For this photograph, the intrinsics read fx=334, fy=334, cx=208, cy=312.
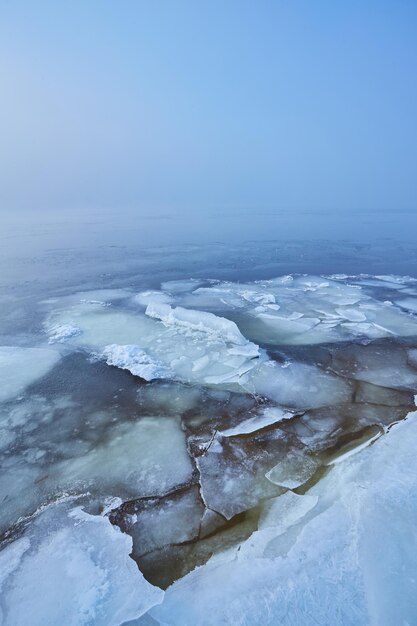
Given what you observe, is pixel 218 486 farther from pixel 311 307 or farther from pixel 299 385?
pixel 311 307

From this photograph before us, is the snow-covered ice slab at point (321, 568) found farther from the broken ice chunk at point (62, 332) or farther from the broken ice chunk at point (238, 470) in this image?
the broken ice chunk at point (62, 332)

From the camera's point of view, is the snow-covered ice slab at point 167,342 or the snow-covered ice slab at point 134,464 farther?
the snow-covered ice slab at point 167,342

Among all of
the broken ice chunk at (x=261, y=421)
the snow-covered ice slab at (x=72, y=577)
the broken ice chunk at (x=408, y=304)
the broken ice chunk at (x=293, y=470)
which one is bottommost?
the snow-covered ice slab at (x=72, y=577)

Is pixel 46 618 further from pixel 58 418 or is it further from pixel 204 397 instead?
pixel 204 397

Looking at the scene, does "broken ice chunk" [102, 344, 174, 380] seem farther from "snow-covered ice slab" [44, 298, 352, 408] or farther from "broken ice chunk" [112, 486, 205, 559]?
"broken ice chunk" [112, 486, 205, 559]

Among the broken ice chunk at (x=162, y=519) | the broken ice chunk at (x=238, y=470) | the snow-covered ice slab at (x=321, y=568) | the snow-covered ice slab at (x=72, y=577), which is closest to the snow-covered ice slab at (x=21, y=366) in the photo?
the snow-covered ice slab at (x=72, y=577)

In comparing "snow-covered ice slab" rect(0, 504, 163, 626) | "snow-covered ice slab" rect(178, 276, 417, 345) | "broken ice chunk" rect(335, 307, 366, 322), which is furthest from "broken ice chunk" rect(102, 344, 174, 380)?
"broken ice chunk" rect(335, 307, 366, 322)

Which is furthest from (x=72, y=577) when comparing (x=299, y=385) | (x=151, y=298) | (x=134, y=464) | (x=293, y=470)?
(x=151, y=298)
